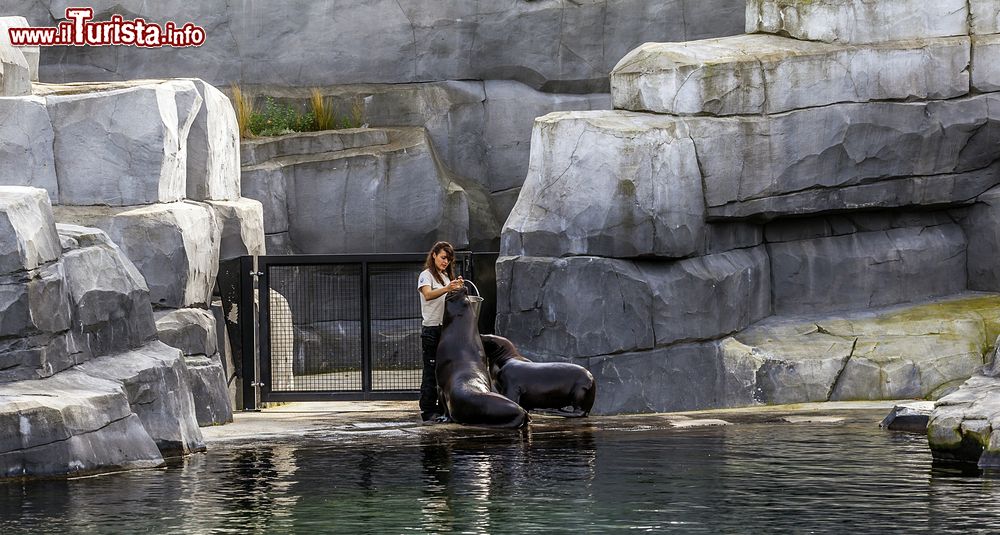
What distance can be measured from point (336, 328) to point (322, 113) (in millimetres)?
3620

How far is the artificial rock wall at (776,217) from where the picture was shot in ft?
42.1

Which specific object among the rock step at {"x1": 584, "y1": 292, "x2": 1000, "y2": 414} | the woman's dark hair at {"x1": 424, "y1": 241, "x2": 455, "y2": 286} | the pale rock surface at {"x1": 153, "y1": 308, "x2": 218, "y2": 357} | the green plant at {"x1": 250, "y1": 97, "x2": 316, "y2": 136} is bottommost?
the rock step at {"x1": 584, "y1": 292, "x2": 1000, "y2": 414}

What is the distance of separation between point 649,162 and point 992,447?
191 inches

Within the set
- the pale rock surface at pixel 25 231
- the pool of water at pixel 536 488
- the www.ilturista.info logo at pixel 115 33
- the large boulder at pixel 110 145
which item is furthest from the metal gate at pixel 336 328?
the pale rock surface at pixel 25 231

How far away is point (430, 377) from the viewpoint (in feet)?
38.0

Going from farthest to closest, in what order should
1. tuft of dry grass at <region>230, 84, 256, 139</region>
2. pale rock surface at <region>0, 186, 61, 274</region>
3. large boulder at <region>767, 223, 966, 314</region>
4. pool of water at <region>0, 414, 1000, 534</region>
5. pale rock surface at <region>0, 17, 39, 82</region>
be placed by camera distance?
tuft of dry grass at <region>230, 84, 256, 139</region>, large boulder at <region>767, 223, 966, 314</region>, pale rock surface at <region>0, 17, 39, 82</region>, pale rock surface at <region>0, 186, 61, 274</region>, pool of water at <region>0, 414, 1000, 534</region>

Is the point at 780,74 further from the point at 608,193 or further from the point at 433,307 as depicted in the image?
the point at 433,307

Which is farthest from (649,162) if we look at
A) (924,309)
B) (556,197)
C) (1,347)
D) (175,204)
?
(1,347)

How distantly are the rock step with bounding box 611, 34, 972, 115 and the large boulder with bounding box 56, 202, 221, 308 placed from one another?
427 cm

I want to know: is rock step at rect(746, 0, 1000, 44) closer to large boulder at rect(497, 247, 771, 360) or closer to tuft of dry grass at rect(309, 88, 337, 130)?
large boulder at rect(497, 247, 771, 360)

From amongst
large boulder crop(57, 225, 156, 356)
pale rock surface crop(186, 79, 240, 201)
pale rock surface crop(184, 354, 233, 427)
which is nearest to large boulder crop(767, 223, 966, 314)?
pale rock surface crop(186, 79, 240, 201)

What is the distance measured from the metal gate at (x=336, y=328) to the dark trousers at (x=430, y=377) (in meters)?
1.32

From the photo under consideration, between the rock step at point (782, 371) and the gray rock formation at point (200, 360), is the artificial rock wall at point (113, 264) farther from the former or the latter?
the rock step at point (782, 371)

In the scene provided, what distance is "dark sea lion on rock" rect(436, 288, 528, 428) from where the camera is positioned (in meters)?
10.9
